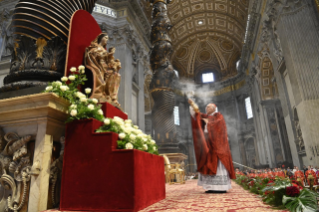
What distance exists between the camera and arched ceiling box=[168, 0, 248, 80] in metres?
19.0

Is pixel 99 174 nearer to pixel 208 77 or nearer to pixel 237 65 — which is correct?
pixel 237 65

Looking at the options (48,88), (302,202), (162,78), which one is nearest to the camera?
(302,202)

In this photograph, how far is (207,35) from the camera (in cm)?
2261

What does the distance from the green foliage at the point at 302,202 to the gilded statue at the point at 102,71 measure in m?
2.31

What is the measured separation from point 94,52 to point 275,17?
9.80 metres

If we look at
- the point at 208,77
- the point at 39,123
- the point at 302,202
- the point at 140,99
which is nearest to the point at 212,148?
the point at 302,202

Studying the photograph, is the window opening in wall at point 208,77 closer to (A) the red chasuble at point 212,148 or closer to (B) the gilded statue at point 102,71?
(A) the red chasuble at point 212,148

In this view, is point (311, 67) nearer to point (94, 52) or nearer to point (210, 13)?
point (94, 52)

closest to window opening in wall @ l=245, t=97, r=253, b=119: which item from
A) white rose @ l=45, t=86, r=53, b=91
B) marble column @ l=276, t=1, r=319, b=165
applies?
marble column @ l=276, t=1, r=319, b=165

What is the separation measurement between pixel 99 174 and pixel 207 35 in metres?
22.7

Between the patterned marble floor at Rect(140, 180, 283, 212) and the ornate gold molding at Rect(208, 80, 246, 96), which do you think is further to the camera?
the ornate gold molding at Rect(208, 80, 246, 96)

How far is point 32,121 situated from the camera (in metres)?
2.29

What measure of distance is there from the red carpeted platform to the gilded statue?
761mm

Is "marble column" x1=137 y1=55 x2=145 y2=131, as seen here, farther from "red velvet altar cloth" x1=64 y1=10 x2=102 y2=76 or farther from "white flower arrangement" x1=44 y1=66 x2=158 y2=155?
"white flower arrangement" x1=44 y1=66 x2=158 y2=155
